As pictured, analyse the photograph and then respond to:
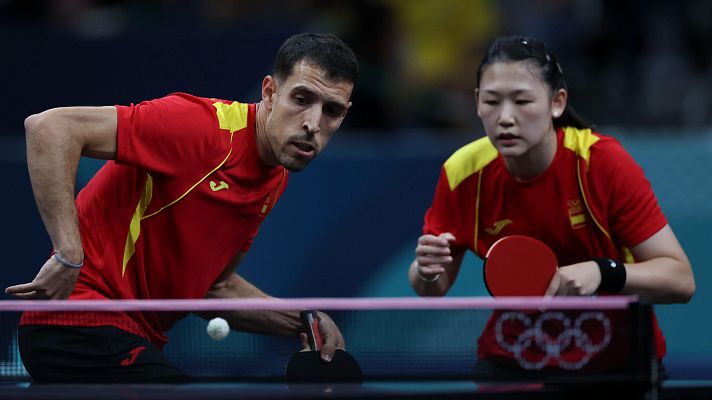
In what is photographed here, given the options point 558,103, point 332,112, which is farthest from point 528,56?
point 332,112

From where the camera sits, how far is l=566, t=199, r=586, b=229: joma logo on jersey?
4102 millimetres

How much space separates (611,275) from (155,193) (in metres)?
1.49

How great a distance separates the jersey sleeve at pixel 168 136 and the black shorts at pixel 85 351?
0.53 meters

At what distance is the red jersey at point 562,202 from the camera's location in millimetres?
3984

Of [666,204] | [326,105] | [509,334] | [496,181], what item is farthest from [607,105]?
[509,334]

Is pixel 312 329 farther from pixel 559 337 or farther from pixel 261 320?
pixel 559 337

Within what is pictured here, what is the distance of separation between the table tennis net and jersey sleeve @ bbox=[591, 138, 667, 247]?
1.08m

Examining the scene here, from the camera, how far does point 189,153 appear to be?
3600mm

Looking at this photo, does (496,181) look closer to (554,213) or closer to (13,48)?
(554,213)

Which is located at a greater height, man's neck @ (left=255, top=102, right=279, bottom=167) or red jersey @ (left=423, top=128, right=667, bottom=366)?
man's neck @ (left=255, top=102, right=279, bottom=167)

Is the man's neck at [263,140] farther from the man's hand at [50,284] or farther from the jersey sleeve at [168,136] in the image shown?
the man's hand at [50,284]

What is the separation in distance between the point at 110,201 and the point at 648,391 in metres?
1.81

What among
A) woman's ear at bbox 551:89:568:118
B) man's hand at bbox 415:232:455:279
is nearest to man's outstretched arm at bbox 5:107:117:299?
man's hand at bbox 415:232:455:279

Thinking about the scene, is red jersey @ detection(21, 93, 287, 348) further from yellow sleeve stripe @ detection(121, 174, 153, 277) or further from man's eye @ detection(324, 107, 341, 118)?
man's eye @ detection(324, 107, 341, 118)
